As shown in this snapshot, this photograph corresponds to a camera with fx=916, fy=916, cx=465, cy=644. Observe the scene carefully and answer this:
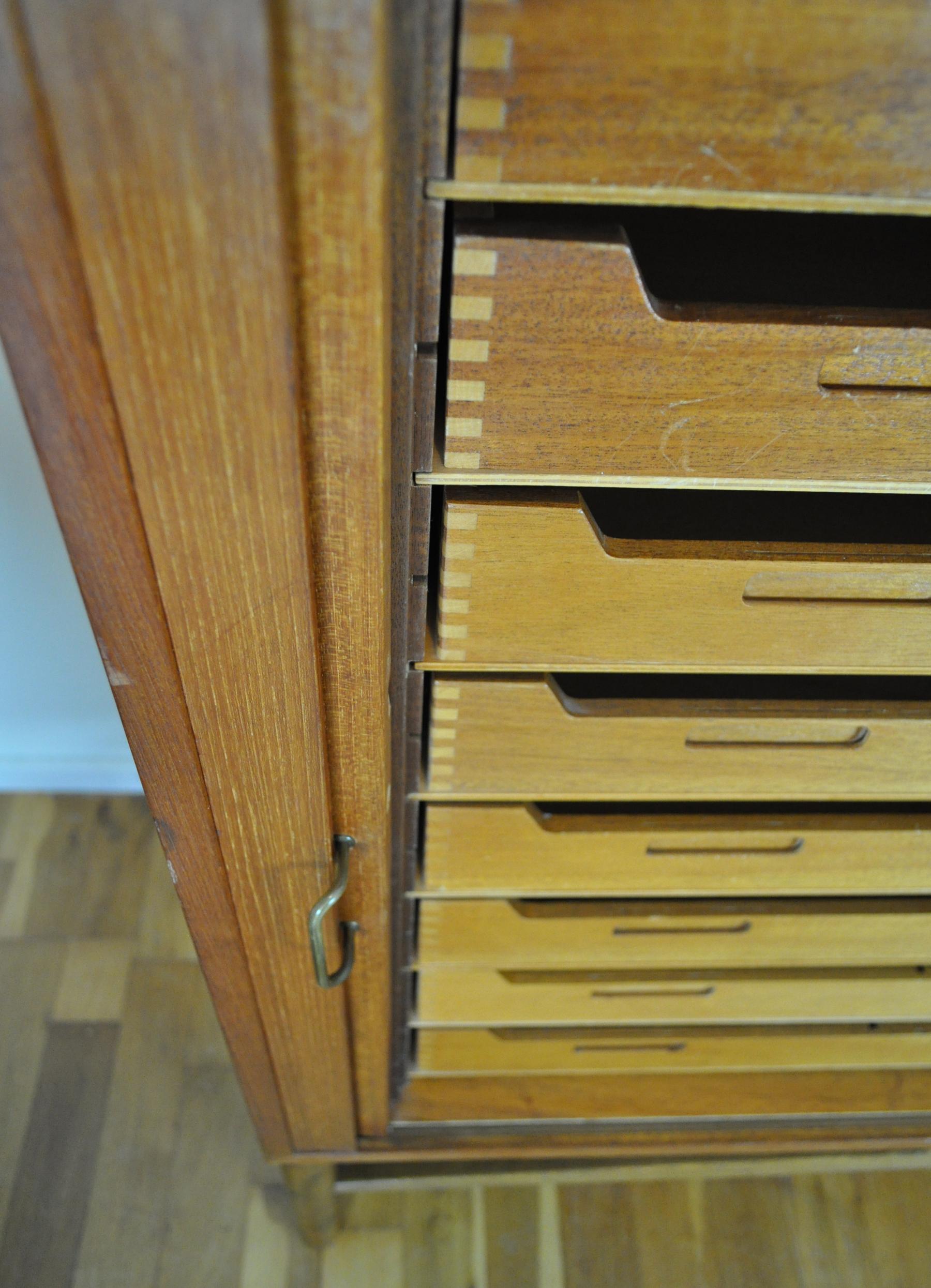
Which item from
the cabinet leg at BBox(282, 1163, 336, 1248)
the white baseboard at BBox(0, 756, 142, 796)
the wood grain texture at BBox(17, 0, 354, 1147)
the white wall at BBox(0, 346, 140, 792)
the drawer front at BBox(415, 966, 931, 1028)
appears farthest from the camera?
the white baseboard at BBox(0, 756, 142, 796)

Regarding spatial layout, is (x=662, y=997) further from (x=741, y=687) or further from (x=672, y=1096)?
(x=741, y=687)

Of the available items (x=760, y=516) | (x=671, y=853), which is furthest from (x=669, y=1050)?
(x=760, y=516)

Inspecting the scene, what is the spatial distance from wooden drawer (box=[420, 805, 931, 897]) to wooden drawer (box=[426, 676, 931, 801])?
0.04 metres

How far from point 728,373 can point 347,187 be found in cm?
19

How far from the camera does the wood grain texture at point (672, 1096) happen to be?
901 mm

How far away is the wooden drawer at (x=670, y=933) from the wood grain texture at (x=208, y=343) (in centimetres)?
30

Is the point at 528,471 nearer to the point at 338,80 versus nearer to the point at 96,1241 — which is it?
the point at 338,80

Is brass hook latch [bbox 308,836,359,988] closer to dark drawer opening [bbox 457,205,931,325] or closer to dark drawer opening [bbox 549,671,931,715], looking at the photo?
dark drawer opening [bbox 549,671,931,715]

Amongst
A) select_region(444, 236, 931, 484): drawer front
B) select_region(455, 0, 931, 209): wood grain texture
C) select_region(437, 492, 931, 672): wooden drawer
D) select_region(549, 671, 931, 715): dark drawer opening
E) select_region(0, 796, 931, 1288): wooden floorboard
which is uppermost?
select_region(455, 0, 931, 209): wood grain texture

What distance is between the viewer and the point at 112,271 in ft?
0.86

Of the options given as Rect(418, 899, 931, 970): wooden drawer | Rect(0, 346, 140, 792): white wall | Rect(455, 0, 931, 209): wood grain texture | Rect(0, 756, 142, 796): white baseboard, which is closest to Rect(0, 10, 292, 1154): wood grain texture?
Rect(455, 0, 931, 209): wood grain texture

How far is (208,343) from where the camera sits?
278 mm

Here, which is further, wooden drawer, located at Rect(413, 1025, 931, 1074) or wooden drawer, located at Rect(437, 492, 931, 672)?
wooden drawer, located at Rect(413, 1025, 931, 1074)

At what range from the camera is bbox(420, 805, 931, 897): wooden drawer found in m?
0.63
